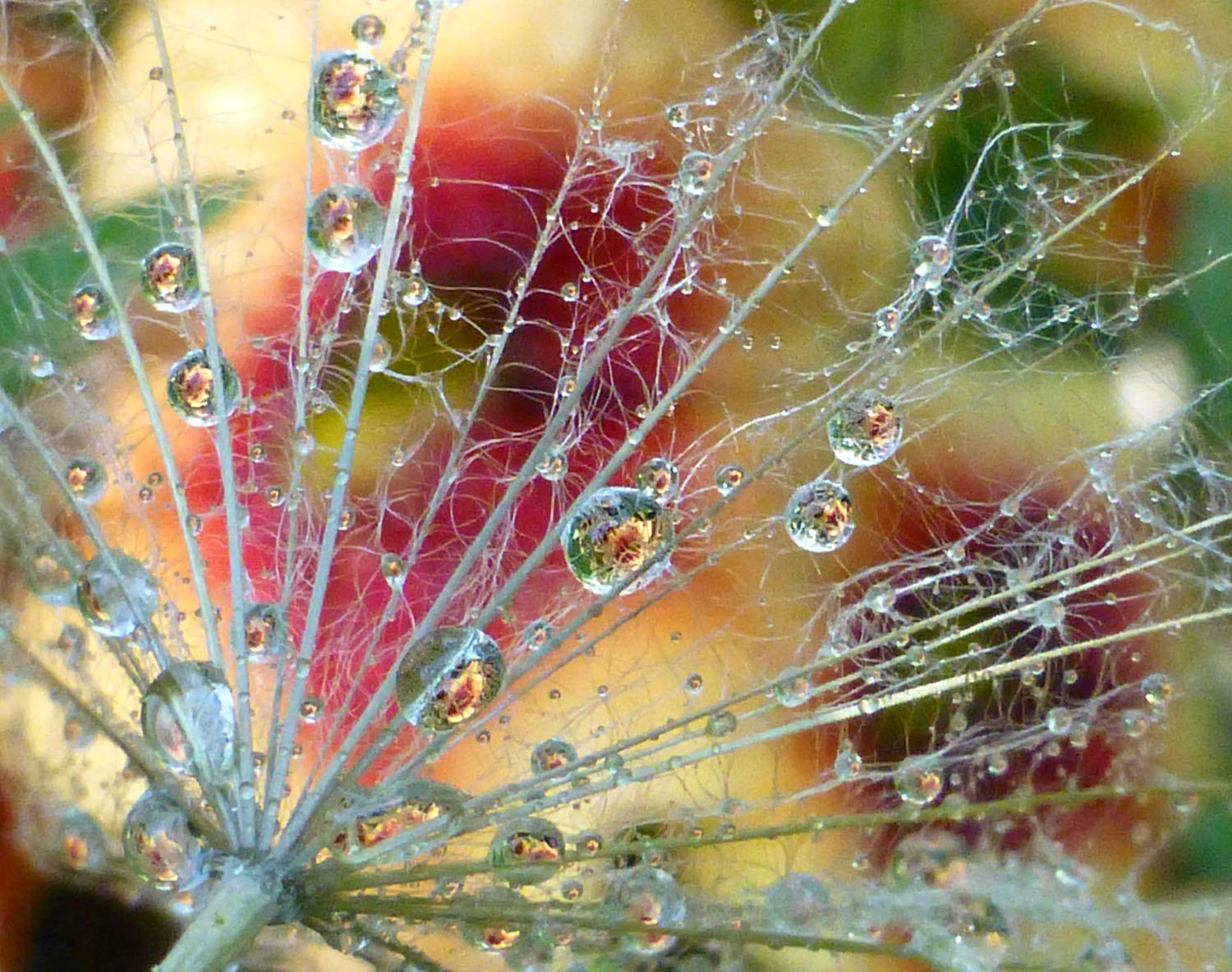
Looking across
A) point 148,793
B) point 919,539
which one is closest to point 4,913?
point 148,793

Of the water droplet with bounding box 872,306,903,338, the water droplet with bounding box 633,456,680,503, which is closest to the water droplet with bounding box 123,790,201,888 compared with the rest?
the water droplet with bounding box 633,456,680,503

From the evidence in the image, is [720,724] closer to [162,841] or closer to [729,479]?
[729,479]

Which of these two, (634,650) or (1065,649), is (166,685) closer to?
(634,650)

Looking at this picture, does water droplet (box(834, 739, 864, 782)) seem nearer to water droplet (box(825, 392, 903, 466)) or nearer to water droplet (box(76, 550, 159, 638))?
water droplet (box(825, 392, 903, 466))

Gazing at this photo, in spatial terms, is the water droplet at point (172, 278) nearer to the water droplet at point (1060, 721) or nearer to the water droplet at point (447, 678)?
the water droplet at point (447, 678)

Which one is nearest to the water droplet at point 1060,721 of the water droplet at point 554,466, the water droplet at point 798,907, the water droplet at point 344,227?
the water droplet at point 798,907

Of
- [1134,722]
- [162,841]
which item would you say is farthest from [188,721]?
[1134,722]
